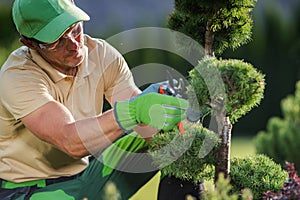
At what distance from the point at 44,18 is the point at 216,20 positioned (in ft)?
2.23

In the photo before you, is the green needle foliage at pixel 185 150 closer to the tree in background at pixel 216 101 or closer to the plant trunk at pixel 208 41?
the tree in background at pixel 216 101

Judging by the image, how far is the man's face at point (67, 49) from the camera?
3121 millimetres

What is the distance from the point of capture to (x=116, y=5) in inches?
314

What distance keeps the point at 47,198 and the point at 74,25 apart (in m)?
0.74

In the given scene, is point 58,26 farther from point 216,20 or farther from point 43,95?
point 216,20

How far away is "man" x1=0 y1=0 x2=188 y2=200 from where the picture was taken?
9.66 feet

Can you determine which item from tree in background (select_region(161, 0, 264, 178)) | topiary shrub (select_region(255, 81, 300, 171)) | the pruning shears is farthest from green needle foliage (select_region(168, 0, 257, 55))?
topiary shrub (select_region(255, 81, 300, 171))

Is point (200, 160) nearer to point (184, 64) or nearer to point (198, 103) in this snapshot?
point (198, 103)

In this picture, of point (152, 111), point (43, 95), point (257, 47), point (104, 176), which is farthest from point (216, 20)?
point (257, 47)

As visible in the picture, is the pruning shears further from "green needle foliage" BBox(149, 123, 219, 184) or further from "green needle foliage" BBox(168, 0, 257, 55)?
"green needle foliage" BBox(168, 0, 257, 55)

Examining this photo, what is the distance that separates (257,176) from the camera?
3.01 metres

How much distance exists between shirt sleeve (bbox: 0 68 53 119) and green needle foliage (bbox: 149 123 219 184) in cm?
48

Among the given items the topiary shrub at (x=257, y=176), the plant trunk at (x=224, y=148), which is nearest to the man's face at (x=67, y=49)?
the plant trunk at (x=224, y=148)

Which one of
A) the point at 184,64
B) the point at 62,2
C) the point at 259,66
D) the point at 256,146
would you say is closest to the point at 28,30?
the point at 62,2
